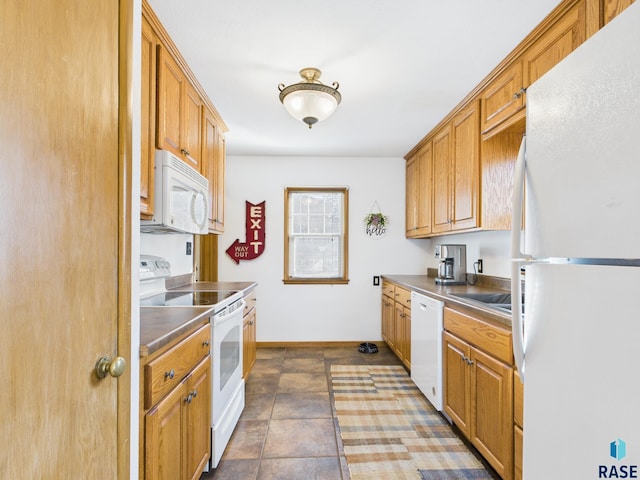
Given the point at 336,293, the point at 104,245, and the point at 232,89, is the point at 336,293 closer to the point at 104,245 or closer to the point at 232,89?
the point at 232,89

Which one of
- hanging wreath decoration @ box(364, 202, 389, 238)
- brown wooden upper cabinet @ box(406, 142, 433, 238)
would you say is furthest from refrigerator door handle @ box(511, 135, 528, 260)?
hanging wreath decoration @ box(364, 202, 389, 238)

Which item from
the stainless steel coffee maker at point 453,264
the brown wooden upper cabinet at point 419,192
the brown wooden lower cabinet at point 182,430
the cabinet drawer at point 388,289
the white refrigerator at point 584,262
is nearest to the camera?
the white refrigerator at point 584,262

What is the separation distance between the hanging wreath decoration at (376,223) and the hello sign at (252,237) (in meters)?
1.32

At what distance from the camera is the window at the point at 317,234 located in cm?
428

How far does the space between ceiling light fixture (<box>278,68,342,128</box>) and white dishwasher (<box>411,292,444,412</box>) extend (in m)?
1.57

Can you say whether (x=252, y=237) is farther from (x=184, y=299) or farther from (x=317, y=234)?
(x=184, y=299)

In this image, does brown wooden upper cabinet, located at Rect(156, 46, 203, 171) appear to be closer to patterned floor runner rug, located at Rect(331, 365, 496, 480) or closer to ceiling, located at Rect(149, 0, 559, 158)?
ceiling, located at Rect(149, 0, 559, 158)

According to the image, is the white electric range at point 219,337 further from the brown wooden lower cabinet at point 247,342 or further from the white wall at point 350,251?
the white wall at point 350,251

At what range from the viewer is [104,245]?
2.80ft

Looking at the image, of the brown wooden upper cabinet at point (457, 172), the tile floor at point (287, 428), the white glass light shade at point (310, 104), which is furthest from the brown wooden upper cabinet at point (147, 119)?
the brown wooden upper cabinet at point (457, 172)

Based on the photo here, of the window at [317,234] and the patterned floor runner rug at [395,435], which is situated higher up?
the window at [317,234]

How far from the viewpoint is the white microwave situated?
5.92ft

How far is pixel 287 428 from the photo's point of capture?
2.29 meters

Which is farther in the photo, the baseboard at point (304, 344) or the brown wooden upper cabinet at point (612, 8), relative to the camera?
the baseboard at point (304, 344)
